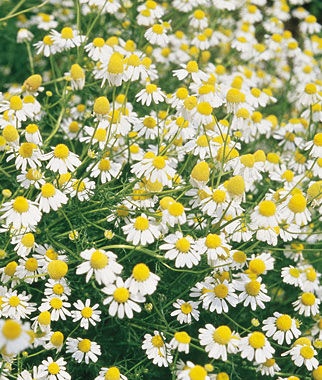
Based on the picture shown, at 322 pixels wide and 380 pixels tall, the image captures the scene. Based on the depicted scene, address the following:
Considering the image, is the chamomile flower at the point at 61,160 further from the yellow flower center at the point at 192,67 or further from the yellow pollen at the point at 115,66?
the yellow flower center at the point at 192,67

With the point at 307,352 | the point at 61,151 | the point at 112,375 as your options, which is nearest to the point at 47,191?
the point at 61,151

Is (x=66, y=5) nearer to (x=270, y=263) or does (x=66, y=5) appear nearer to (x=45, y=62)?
(x=45, y=62)

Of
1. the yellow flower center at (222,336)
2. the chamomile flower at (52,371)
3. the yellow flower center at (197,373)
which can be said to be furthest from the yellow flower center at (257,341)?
the chamomile flower at (52,371)

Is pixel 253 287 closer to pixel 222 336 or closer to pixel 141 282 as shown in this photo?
pixel 222 336

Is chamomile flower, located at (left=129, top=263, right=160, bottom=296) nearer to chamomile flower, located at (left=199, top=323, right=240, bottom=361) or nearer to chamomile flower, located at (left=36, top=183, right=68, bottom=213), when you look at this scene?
chamomile flower, located at (left=199, top=323, right=240, bottom=361)

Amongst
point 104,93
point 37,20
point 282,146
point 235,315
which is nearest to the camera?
point 235,315

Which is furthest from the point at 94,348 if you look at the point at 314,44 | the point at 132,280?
the point at 314,44

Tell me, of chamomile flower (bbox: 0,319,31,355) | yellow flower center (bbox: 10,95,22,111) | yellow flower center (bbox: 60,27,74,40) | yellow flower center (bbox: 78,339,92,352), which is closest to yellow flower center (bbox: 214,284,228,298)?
yellow flower center (bbox: 78,339,92,352)

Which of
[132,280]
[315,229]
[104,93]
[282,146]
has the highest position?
[104,93]
